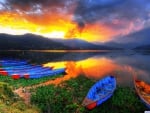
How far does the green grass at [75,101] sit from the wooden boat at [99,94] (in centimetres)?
33

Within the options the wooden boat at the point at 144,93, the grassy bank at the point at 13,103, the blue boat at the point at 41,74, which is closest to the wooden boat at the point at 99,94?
the wooden boat at the point at 144,93

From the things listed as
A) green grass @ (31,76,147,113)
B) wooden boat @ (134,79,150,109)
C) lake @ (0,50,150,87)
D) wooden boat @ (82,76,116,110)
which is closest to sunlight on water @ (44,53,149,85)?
lake @ (0,50,150,87)

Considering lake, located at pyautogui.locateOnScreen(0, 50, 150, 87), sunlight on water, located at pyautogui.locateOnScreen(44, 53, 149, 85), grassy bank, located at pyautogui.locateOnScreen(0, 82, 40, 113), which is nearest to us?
grassy bank, located at pyautogui.locateOnScreen(0, 82, 40, 113)

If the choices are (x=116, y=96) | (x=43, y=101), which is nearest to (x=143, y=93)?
(x=116, y=96)

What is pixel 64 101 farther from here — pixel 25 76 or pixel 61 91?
pixel 25 76

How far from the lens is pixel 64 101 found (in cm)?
1347

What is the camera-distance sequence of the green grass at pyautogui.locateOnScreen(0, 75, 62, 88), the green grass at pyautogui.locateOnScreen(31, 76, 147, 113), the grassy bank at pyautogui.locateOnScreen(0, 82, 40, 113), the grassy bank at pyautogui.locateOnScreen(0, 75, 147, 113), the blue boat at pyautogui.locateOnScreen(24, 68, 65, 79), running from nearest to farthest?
1. the grassy bank at pyautogui.locateOnScreen(0, 82, 40, 113)
2. the grassy bank at pyautogui.locateOnScreen(0, 75, 147, 113)
3. the green grass at pyautogui.locateOnScreen(31, 76, 147, 113)
4. the green grass at pyautogui.locateOnScreen(0, 75, 62, 88)
5. the blue boat at pyautogui.locateOnScreen(24, 68, 65, 79)

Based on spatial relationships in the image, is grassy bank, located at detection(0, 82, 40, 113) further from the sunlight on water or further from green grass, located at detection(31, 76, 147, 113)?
the sunlight on water

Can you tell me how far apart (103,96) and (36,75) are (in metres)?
8.78

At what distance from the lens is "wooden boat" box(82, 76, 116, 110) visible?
490 inches

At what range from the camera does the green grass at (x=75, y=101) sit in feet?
42.1

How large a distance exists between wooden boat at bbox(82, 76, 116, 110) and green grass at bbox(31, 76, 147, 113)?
33cm

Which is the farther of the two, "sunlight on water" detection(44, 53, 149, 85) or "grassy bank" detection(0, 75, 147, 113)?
"sunlight on water" detection(44, 53, 149, 85)

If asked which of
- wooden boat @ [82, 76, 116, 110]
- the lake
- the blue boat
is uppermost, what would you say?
the blue boat
